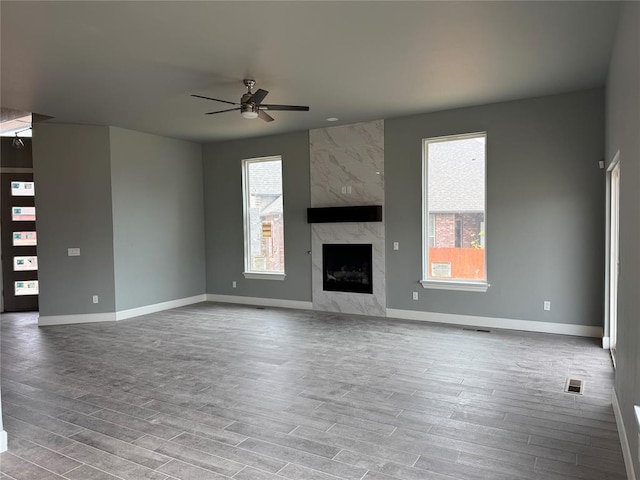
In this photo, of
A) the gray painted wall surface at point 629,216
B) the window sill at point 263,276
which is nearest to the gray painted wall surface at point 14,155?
the window sill at point 263,276

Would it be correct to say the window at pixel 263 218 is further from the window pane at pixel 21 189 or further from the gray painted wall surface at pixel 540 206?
the window pane at pixel 21 189

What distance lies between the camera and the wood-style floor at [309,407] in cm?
258

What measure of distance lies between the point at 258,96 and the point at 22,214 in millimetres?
6039

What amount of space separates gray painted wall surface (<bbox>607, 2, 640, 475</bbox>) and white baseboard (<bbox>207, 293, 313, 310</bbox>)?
491cm

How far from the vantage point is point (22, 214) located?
788 centimetres

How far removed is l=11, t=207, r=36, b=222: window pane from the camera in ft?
25.6

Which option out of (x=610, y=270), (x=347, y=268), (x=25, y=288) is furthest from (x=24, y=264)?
(x=610, y=270)

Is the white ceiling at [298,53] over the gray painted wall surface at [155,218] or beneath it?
over

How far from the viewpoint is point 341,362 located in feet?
14.7

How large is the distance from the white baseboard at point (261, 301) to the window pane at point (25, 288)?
3.10 meters

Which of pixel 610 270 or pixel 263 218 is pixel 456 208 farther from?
pixel 263 218

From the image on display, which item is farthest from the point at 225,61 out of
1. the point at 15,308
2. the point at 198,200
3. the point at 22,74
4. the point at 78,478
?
the point at 15,308

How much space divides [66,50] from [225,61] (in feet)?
4.42

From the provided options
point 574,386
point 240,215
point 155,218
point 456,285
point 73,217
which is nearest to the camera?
point 574,386
